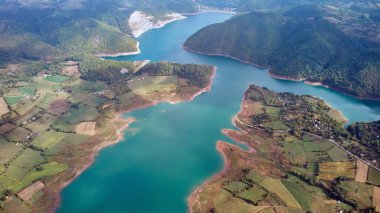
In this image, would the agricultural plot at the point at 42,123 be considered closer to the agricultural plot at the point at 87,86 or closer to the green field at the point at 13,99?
the green field at the point at 13,99

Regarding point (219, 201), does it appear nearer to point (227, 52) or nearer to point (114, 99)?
point (114, 99)

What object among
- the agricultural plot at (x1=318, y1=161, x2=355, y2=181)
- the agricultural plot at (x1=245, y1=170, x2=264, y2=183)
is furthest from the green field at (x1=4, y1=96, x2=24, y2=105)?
the agricultural plot at (x1=318, y1=161, x2=355, y2=181)

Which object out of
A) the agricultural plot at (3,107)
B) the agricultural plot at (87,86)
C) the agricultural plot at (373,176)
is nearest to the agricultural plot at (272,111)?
the agricultural plot at (373,176)

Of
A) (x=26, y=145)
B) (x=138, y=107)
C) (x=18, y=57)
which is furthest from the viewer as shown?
(x=18, y=57)

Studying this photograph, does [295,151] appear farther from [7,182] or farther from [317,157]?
[7,182]

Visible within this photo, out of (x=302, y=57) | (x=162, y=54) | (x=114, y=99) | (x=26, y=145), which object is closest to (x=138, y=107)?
(x=114, y=99)

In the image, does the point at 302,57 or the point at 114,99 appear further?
the point at 302,57

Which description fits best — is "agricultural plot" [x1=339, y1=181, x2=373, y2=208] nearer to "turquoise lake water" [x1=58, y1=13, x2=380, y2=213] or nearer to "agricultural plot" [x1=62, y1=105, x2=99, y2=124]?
"turquoise lake water" [x1=58, y1=13, x2=380, y2=213]
